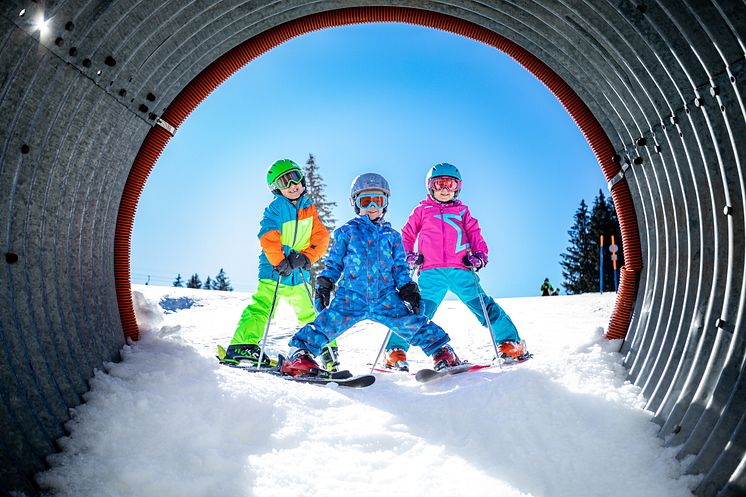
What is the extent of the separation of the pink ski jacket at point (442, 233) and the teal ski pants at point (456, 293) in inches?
3.9

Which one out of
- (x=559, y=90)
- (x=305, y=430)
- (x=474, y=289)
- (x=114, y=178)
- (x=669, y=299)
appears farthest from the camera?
(x=474, y=289)

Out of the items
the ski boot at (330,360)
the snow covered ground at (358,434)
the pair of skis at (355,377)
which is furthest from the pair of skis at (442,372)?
the ski boot at (330,360)

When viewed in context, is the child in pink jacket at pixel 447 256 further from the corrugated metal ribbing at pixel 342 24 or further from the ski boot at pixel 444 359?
the corrugated metal ribbing at pixel 342 24

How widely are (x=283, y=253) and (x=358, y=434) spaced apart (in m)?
2.74

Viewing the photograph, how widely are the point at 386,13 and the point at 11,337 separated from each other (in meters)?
3.85

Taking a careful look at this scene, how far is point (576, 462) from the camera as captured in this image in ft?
8.68

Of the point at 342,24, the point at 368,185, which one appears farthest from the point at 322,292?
the point at 342,24

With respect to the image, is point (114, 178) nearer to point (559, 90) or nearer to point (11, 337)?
point (11, 337)

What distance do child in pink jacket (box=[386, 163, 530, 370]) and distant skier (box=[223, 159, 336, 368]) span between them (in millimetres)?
1061

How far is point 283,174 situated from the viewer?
5.75 meters

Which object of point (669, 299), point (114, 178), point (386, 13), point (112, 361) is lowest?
point (112, 361)

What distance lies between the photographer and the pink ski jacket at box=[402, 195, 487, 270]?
5.78 meters

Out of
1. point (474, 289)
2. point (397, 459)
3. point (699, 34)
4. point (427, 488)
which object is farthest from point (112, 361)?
point (699, 34)

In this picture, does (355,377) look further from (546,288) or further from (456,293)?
(546,288)
